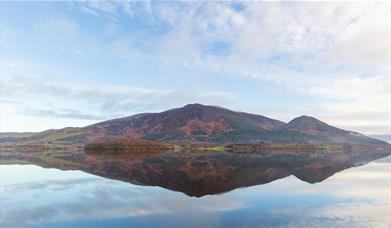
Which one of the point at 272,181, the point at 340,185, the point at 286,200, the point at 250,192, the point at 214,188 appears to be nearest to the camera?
the point at 286,200

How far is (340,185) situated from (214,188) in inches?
625

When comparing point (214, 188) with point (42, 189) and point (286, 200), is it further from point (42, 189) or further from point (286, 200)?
point (42, 189)

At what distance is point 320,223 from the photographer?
2486 cm

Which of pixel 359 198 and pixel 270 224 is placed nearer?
pixel 270 224

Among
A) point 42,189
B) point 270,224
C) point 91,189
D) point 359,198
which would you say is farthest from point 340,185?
point 42,189

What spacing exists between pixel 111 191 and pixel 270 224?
2000 cm

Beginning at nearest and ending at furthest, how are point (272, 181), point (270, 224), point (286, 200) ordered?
point (270, 224) → point (286, 200) → point (272, 181)

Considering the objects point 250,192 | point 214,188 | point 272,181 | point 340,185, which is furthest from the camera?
point 272,181

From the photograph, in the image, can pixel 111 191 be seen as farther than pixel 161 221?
Yes

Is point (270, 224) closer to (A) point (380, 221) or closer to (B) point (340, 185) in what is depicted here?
(A) point (380, 221)

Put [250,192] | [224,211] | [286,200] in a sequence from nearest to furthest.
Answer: [224,211] < [286,200] < [250,192]

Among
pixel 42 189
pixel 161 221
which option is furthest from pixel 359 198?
pixel 42 189

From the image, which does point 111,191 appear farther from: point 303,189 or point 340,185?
point 340,185

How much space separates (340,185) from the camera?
46.4 metres
